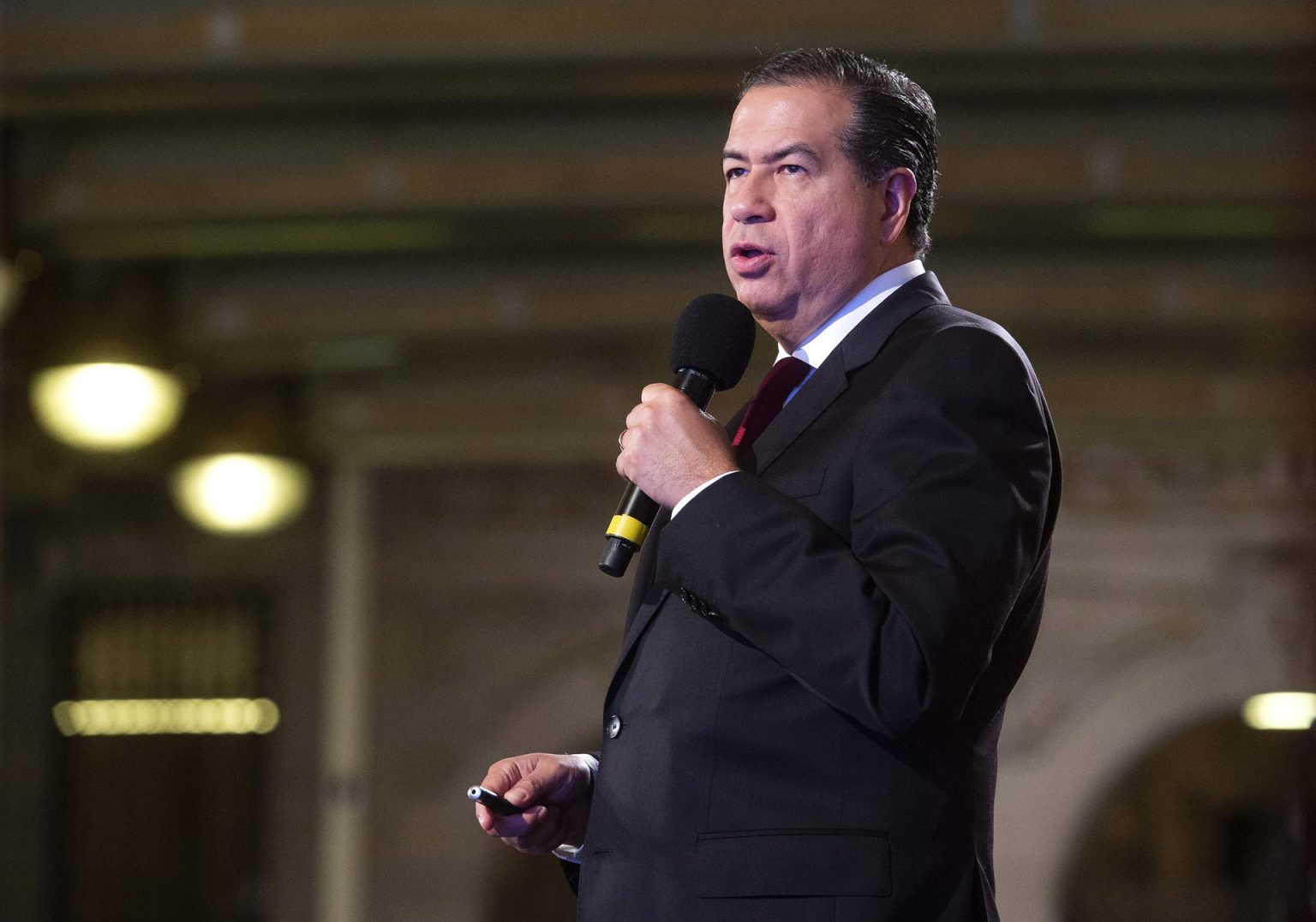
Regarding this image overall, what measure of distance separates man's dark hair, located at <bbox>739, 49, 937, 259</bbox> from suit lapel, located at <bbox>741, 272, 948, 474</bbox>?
0.11 metres

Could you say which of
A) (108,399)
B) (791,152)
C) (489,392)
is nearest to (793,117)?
(791,152)

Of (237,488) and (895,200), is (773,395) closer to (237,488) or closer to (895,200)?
(895,200)

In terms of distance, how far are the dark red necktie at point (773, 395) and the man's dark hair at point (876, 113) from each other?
168 mm

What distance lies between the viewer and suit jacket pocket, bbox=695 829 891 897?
1.23 meters

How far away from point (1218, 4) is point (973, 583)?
10.9ft

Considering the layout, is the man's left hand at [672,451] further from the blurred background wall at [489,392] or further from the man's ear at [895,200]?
the blurred background wall at [489,392]

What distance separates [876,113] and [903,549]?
0.45 meters

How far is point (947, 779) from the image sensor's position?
1.28 metres

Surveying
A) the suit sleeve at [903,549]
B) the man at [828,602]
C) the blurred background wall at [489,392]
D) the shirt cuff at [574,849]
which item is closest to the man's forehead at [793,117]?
the man at [828,602]

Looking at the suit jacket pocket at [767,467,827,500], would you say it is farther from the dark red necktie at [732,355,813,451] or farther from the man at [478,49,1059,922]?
the dark red necktie at [732,355,813,451]

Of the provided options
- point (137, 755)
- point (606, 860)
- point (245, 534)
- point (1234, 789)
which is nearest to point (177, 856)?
point (137, 755)

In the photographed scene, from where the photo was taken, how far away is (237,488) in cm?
741

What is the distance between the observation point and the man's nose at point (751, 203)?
144 cm

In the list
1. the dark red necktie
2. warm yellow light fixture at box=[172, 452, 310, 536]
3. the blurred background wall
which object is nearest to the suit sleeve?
the dark red necktie
